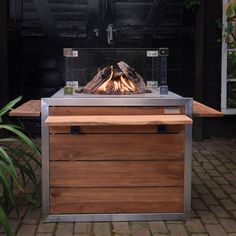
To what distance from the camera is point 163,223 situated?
3666 millimetres

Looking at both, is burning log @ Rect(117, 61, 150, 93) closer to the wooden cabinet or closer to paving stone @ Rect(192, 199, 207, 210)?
the wooden cabinet

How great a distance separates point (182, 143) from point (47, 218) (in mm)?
1147

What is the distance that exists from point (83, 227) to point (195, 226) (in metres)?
0.82

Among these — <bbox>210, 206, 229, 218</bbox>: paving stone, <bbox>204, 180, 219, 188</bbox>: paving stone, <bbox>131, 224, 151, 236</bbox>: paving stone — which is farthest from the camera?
<bbox>204, 180, 219, 188</bbox>: paving stone

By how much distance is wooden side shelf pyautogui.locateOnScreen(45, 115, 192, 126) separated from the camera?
3297mm

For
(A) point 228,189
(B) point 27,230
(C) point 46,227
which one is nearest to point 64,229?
(C) point 46,227

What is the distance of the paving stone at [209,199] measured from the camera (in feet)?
13.7

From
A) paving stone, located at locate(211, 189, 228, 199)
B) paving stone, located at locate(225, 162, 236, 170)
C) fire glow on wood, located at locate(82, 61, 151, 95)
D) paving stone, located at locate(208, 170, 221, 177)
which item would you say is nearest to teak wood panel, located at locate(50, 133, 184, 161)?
fire glow on wood, located at locate(82, 61, 151, 95)

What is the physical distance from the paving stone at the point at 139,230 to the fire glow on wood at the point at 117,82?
1.02 m

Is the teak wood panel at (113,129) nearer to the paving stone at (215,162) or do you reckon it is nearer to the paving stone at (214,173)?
the paving stone at (214,173)

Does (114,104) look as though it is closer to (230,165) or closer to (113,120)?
(113,120)

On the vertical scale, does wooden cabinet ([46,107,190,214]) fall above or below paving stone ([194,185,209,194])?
above

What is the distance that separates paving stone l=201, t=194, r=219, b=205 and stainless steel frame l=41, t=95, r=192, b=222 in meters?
0.51

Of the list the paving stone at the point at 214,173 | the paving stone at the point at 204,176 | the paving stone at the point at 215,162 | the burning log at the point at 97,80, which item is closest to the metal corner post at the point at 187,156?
the burning log at the point at 97,80
